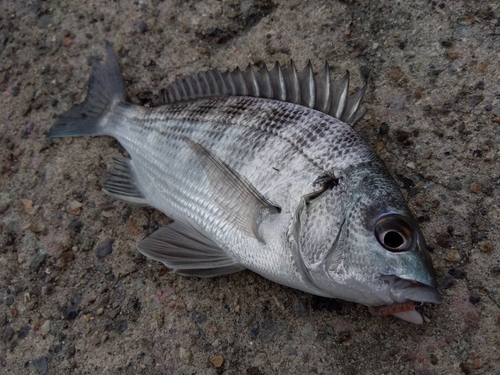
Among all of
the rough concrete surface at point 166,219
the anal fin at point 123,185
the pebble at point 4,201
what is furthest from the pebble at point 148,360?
the pebble at point 4,201

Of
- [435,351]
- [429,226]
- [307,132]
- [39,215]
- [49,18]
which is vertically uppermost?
[49,18]

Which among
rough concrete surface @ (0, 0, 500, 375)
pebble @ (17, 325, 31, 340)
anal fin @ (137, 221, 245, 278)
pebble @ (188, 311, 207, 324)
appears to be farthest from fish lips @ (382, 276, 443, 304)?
pebble @ (17, 325, 31, 340)

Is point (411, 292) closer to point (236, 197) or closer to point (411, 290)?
point (411, 290)

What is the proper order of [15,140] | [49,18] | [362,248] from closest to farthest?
[362,248] < [15,140] < [49,18]

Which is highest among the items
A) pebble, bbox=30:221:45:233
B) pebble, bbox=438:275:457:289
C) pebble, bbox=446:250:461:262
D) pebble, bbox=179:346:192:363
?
pebble, bbox=30:221:45:233

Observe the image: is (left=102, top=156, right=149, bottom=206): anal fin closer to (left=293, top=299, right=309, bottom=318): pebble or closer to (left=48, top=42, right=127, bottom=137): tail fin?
(left=48, top=42, right=127, bottom=137): tail fin

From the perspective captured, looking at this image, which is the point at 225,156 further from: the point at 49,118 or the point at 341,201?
the point at 49,118

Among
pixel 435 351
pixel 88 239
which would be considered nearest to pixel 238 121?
pixel 88 239
